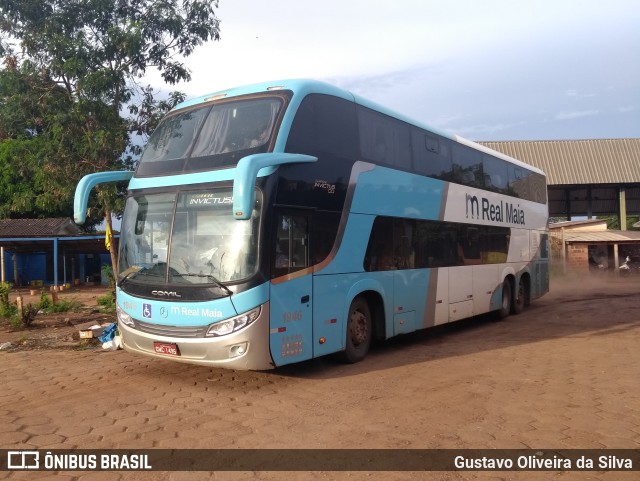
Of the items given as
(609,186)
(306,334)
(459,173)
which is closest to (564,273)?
(609,186)

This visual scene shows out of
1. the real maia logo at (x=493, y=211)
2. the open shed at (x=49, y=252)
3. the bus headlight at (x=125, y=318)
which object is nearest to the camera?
Result: the bus headlight at (x=125, y=318)

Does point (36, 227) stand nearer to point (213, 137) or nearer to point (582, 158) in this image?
point (213, 137)

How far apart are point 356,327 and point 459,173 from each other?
4732 millimetres

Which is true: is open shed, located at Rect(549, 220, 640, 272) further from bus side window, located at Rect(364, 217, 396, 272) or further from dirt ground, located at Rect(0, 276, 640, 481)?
bus side window, located at Rect(364, 217, 396, 272)

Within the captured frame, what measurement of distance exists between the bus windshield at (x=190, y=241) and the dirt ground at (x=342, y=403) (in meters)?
1.45

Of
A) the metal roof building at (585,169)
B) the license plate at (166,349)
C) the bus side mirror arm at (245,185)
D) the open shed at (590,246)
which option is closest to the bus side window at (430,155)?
the bus side mirror arm at (245,185)

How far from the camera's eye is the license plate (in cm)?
666

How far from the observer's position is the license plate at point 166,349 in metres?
6.66

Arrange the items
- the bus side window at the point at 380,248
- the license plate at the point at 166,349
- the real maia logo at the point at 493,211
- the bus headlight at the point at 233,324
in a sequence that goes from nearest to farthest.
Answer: the bus headlight at the point at 233,324 → the license plate at the point at 166,349 → the bus side window at the point at 380,248 → the real maia logo at the point at 493,211

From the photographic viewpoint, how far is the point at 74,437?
4.99 metres

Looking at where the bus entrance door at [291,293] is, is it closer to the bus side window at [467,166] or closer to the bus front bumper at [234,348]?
the bus front bumper at [234,348]

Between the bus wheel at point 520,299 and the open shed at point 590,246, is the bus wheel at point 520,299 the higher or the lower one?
the lower one

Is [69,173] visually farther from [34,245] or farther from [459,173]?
[34,245]

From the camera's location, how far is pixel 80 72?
1255 cm
